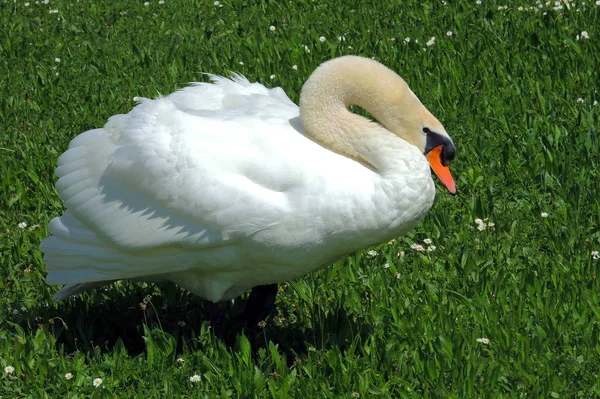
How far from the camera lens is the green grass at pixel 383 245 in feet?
15.5

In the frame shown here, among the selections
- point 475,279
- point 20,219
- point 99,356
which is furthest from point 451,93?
point 99,356

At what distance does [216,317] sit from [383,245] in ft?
4.21

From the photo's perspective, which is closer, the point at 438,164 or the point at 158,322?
the point at 438,164

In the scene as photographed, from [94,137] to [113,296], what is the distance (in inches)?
37.4

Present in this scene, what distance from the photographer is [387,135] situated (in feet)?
15.0

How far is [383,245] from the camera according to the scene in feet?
19.5

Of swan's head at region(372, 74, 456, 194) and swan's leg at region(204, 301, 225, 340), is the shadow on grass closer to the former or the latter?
Result: swan's leg at region(204, 301, 225, 340)

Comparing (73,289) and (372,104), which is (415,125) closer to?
(372,104)

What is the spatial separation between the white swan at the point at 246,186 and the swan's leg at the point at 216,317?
0.32 ft

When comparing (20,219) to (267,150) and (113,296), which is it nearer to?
(113,296)

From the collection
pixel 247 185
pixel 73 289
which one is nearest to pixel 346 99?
pixel 247 185

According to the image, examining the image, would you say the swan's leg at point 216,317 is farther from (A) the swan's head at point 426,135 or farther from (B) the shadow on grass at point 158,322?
(A) the swan's head at point 426,135

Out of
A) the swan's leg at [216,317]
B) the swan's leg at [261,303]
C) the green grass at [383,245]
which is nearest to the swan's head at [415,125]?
the green grass at [383,245]

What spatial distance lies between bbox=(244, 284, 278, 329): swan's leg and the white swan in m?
0.31
